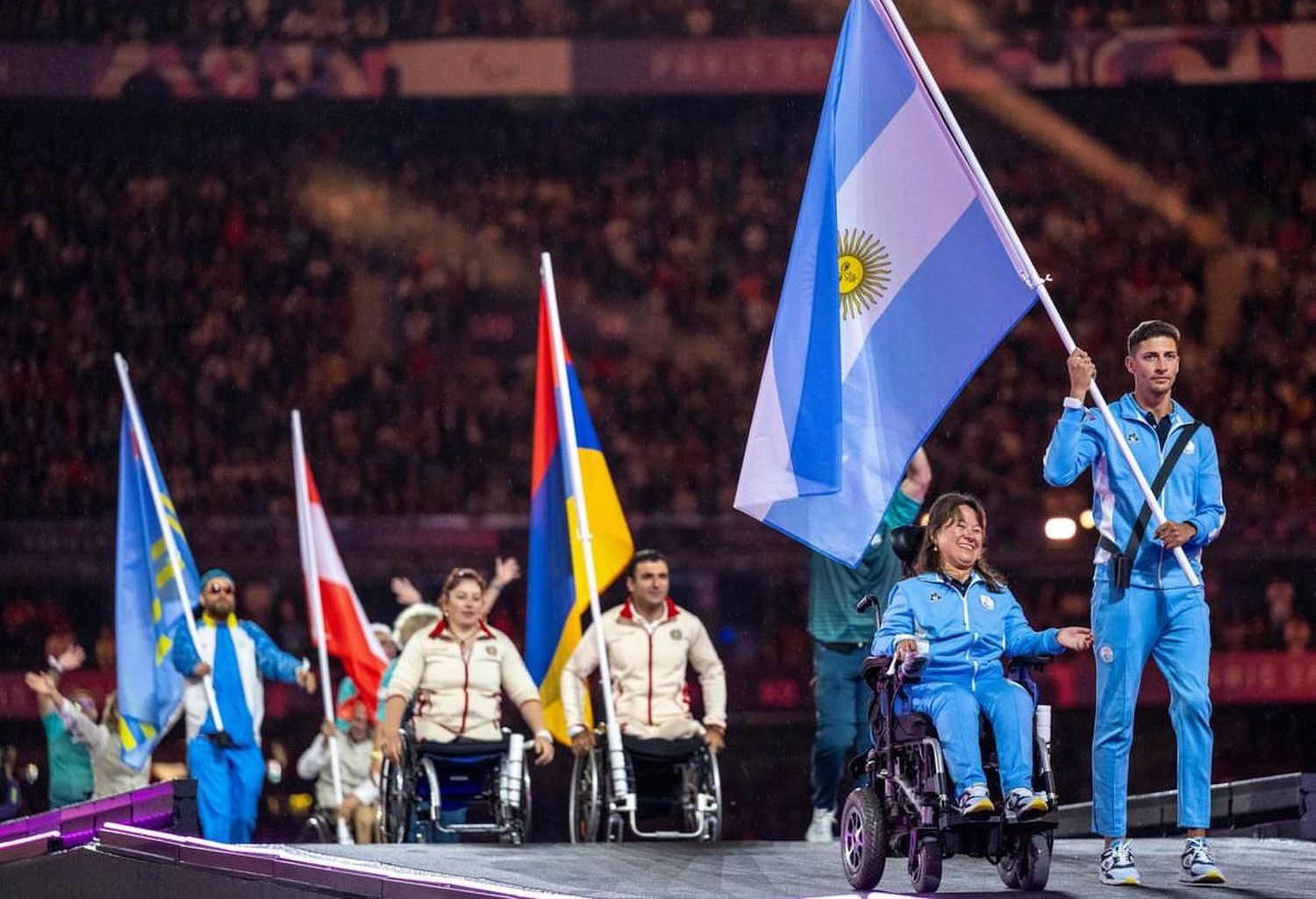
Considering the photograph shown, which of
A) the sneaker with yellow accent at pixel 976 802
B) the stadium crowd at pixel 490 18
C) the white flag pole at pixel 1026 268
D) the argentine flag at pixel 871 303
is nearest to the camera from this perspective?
the sneaker with yellow accent at pixel 976 802

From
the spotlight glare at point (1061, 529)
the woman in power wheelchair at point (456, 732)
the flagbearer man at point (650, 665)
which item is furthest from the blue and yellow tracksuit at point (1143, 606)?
the spotlight glare at point (1061, 529)

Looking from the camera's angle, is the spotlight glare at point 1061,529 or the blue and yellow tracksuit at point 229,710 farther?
the spotlight glare at point 1061,529

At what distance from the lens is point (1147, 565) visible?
5.91 m

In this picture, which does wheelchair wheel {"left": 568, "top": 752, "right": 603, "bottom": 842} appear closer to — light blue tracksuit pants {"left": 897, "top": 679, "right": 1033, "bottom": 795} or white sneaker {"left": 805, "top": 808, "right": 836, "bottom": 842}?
white sneaker {"left": 805, "top": 808, "right": 836, "bottom": 842}

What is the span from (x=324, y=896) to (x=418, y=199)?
13357 mm

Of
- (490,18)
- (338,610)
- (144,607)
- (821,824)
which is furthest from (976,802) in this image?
(490,18)

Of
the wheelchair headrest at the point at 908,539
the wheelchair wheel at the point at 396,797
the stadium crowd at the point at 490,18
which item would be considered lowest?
the wheelchair wheel at the point at 396,797

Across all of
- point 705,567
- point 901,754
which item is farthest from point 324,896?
point 705,567

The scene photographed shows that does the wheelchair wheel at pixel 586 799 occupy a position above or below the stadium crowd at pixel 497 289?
below

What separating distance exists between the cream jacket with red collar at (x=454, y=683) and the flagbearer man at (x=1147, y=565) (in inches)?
137

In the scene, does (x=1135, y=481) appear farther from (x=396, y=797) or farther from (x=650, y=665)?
(x=396, y=797)

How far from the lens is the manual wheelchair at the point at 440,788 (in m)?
8.63

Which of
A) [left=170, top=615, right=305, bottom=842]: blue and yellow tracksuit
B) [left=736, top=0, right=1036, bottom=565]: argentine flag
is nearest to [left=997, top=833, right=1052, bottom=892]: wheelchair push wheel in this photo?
[left=736, top=0, right=1036, bottom=565]: argentine flag

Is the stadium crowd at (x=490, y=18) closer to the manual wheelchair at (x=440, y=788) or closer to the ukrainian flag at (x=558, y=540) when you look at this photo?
the ukrainian flag at (x=558, y=540)
